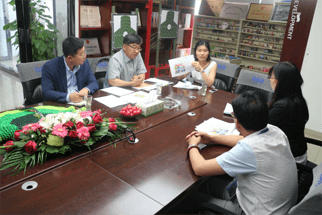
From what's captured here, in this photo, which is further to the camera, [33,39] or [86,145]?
[33,39]

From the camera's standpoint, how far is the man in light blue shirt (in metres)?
1.23

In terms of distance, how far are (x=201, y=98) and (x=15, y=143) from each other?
185cm

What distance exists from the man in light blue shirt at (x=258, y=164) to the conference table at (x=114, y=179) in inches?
8.1

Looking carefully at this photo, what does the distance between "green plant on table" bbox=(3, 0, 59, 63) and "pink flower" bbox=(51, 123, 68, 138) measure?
2781mm

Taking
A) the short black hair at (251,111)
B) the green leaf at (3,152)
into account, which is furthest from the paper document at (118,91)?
the short black hair at (251,111)

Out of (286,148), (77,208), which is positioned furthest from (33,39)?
(286,148)

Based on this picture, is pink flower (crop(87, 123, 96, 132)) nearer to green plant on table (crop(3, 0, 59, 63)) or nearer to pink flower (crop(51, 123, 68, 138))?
pink flower (crop(51, 123, 68, 138))

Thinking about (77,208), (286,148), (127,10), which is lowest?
(77,208)

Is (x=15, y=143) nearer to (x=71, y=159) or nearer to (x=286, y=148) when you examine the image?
(x=71, y=159)

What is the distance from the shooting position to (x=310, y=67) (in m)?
3.67

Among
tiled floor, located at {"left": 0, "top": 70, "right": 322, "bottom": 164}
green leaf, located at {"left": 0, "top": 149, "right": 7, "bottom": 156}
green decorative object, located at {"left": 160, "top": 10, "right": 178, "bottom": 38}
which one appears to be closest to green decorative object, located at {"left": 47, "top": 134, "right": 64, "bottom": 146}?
green leaf, located at {"left": 0, "top": 149, "right": 7, "bottom": 156}

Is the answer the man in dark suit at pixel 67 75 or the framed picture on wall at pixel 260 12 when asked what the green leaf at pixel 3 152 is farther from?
the framed picture on wall at pixel 260 12

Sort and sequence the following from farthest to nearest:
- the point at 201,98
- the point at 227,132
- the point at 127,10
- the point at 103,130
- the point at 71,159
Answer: the point at 127,10 < the point at 201,98 < the point at 227,132 < the point at 103,130 < the point at 71,159

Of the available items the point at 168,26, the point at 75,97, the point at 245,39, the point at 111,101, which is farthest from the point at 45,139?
the point at 245,39
